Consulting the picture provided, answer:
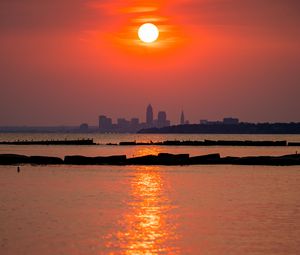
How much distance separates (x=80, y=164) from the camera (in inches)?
3642

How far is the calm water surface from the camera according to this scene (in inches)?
1291

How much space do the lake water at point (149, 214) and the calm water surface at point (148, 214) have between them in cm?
5

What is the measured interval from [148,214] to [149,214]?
0.06 metres

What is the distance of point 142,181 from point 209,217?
27066 mm

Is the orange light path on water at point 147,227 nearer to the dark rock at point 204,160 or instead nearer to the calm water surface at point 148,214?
the calm water surface at point 148,214

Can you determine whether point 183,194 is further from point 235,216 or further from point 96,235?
point 96,235

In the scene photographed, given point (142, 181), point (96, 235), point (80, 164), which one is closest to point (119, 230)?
point (96, 235)

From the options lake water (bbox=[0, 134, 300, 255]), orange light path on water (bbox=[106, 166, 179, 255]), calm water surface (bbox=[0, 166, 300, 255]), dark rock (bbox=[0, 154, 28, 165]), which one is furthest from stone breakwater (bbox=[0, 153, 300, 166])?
orange light path on water (bbox=[106, 166, 179, 255])

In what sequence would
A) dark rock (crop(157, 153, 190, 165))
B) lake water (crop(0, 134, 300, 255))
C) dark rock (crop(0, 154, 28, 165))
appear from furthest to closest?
1. dark rock (crop(157, 153, 190, 165))
2. dark rock (crop(0, 154, 28, 165))
3. lake water (crop(0, 134, 300, 255))

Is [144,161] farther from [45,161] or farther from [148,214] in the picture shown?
[148,214]

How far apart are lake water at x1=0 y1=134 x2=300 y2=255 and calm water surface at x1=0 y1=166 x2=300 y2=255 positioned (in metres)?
0.05

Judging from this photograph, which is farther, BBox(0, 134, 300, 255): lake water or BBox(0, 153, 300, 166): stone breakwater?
BBox(0, 153, 300, 166): stone breakwater

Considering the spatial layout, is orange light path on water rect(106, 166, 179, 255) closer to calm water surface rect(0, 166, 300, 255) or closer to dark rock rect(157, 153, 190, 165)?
calm water surface rect(0, 166, 300, 255)

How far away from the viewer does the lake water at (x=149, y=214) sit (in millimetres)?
32781
